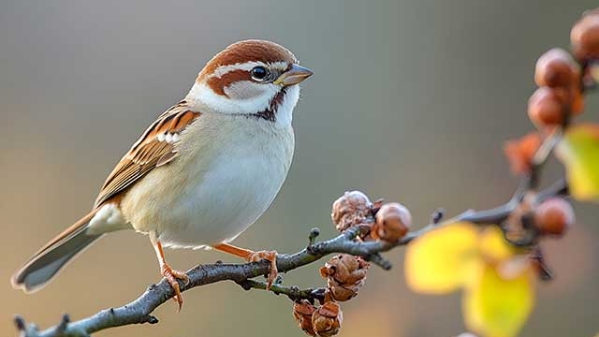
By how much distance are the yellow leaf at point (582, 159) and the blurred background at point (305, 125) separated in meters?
2.60

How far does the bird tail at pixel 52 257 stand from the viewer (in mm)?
2914

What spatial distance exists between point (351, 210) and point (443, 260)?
0.67 m

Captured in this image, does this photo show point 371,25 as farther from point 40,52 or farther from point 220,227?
point 220,227

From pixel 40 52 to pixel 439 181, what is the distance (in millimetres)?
3091

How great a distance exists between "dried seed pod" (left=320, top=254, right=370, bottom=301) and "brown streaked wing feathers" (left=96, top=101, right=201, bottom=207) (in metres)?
1.17

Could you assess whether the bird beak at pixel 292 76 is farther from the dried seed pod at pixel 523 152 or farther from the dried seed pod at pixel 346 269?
the dried seed pod at pixel 523 152

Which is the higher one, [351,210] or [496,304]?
[351,210]

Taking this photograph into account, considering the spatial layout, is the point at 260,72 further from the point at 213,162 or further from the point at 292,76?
the point at 213,162

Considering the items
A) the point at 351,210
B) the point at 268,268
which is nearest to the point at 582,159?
the point at 351,210

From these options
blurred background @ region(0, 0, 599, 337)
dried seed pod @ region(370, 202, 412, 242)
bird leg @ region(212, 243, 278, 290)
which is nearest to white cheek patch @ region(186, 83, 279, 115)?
bird leg @ region(212, 243, 278, 290)

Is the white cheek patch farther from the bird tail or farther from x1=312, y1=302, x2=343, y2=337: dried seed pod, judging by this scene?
x1=312, y1=302, x2=343, y2=337: dried seed pod

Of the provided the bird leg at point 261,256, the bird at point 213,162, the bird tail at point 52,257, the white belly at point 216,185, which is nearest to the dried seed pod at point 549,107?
the bird leg at point 261,256

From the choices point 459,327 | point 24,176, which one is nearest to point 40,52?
point 24,176

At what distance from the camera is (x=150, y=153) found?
286 cm
